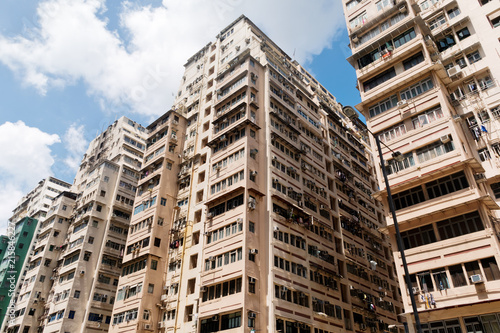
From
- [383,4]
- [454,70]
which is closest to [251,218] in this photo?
[454,70]

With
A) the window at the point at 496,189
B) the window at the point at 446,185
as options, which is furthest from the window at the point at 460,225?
the window at the point at 496,189

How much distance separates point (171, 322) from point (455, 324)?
85.4ft

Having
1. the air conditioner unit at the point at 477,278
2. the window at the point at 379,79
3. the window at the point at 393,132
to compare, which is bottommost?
the air conditioner unit at the point at 477,278

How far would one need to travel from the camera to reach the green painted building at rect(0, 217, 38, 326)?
64938mm

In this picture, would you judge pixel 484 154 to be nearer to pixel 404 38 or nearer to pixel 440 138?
pixel 440 138

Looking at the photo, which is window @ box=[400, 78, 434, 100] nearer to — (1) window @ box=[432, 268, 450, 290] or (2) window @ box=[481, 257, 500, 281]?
(2) window @ box=[481, 257, 500, 281]

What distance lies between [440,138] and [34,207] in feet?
270

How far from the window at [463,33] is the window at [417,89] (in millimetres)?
8896

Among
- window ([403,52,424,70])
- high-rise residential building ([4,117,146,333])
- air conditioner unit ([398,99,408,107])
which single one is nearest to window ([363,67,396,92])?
window ([403,52,424,70])

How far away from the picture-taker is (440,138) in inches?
1104

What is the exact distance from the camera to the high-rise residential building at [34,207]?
69.0m

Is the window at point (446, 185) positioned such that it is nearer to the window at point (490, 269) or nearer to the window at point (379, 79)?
the window at point (490, 269)

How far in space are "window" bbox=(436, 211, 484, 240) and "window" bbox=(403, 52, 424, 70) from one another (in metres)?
13.9

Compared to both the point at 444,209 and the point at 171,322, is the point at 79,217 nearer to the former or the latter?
the point at 171,322
